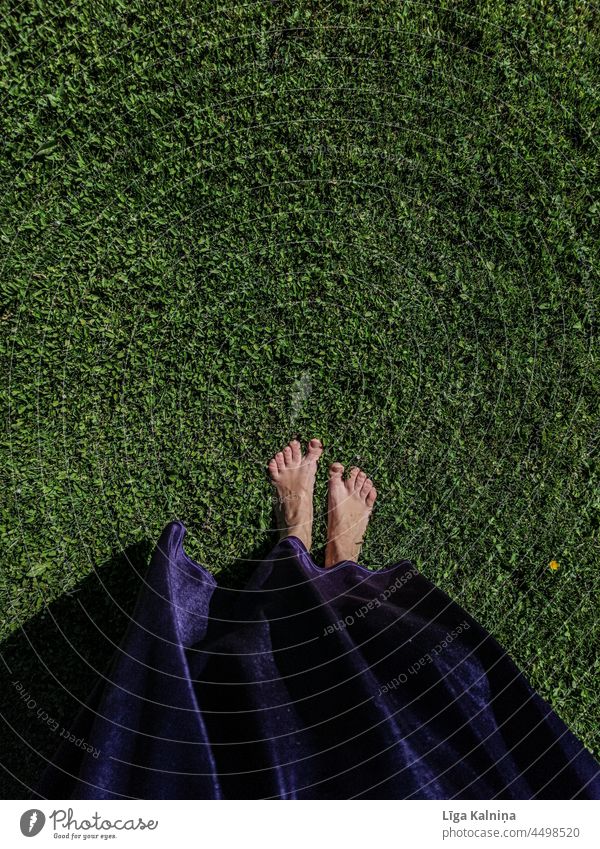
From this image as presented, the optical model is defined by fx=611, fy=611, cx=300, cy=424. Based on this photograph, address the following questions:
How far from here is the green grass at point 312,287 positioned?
2.62m

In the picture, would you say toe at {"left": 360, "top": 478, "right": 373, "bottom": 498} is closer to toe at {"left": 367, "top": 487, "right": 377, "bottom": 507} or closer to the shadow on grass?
toe at {"left": 367, "top": 487, "right": 377, "bottom": 507}

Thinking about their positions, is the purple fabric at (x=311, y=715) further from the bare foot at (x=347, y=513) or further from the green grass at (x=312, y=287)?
the green grass at (x=312, y=287)

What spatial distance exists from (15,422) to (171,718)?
145 cm

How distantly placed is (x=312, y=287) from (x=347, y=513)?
1035mm

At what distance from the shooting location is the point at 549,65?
279 cm

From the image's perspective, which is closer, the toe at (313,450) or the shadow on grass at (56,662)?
the shadow on grass at (56,662)

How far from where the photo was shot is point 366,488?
110 inches

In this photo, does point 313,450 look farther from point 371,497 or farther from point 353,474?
point 371,497

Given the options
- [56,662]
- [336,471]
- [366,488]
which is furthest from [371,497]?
[56,662]

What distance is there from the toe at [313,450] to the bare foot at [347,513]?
104 mm

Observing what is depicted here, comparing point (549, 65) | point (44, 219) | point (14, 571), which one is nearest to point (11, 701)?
point (14, 571)

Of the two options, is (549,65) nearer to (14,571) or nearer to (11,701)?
(14,571)
